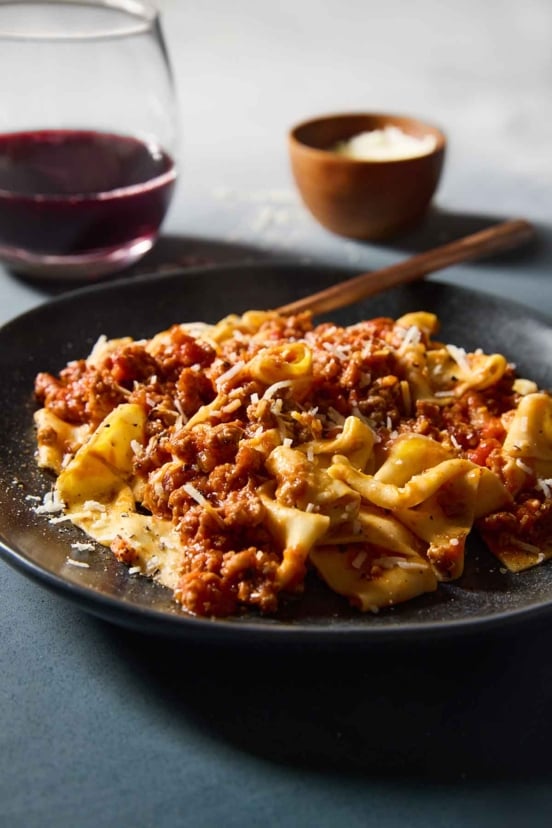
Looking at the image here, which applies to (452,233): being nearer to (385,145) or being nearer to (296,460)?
(385,145)

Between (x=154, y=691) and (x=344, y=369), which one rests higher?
(x=344, y=369)

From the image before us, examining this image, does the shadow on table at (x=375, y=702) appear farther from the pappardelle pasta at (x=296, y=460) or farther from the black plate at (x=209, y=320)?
the pappardelle pasta at (x=296, y=460)

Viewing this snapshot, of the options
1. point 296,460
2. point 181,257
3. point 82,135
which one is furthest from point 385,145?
point 296,460

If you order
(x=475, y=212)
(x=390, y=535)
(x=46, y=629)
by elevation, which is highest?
(x=390, y=535)

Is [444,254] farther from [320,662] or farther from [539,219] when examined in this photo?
[320,662]

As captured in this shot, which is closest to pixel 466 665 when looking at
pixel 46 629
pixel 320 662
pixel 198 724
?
pixel 320 662

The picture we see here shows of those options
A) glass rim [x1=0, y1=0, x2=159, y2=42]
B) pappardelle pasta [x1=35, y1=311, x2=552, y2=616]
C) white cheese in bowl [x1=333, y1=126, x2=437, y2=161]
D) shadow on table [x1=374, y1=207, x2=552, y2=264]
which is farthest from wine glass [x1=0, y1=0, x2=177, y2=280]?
shadow on table [x1=374, y1=207, x2=552, y2=264]
